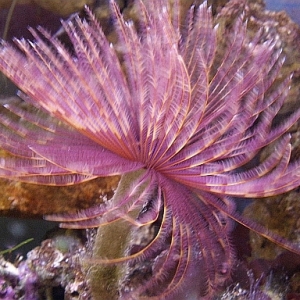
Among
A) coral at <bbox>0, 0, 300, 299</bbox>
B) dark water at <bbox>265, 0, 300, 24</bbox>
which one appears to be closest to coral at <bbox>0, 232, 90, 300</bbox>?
coral at <bbox>0, 0, 300, 299</bbox>

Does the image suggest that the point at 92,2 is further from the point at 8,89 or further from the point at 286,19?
the point at 286,19

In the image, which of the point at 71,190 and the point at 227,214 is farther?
the point at 71,190

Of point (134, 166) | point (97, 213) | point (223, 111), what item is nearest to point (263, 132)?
point (223, 111)

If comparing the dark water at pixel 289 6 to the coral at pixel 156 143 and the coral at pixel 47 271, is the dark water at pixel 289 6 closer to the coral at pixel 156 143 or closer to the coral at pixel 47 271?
the coral at pixel 156 143

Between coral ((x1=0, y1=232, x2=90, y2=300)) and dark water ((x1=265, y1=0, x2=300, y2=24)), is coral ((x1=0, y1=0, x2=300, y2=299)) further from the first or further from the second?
dark water ((x1=265, y1=0, x2=300, y2=24))

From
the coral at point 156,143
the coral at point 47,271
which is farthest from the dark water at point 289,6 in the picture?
the coral at point 47,271

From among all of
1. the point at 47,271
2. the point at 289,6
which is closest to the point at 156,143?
the point at 47,271

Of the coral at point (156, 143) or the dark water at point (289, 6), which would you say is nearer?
the coral at point (156, 143)
